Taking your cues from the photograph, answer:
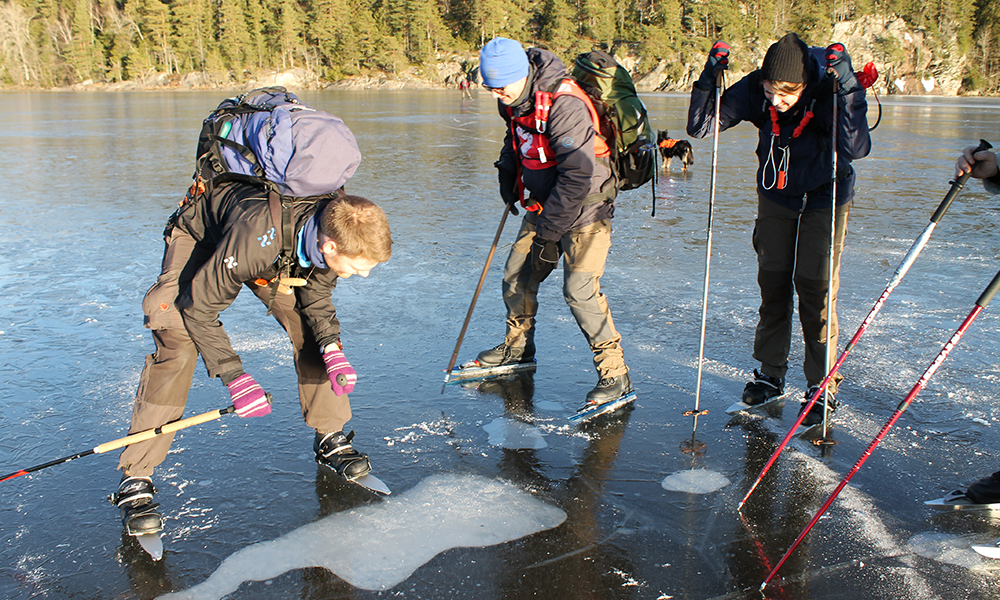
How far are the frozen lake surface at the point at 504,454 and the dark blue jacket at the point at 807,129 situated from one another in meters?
1.17

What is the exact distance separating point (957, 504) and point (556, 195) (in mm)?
2232

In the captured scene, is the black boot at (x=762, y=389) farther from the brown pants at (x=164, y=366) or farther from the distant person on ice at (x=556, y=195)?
the brown pants at (x=164, y=366)

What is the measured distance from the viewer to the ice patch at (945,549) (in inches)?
99.7

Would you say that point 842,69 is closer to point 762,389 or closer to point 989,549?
point 762,389

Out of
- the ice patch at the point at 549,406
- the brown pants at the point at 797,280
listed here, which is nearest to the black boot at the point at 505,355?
the ice patch at the point at 549,406

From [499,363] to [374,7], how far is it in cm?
10456

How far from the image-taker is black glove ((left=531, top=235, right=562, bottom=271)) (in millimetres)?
3809

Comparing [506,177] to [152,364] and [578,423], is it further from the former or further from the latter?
[152,364]

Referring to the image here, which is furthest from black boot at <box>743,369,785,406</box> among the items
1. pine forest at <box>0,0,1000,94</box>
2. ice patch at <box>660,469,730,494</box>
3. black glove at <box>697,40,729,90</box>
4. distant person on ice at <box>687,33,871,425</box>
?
pine forest at <box>0,0,1000,94</box>

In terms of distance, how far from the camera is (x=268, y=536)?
8.70ft

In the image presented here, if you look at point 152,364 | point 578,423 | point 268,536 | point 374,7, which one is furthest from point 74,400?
point 374,7

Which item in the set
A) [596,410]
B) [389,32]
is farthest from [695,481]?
[389,32]

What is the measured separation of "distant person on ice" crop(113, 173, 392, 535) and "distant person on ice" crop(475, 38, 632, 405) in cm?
120

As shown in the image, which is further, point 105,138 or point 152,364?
point 105,138
